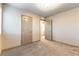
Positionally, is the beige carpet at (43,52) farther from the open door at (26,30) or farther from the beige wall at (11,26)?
the open door at (26,30)

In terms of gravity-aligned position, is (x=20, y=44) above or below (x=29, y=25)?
below

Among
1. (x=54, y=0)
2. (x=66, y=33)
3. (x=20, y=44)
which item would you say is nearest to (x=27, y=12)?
(x=20, y=44)

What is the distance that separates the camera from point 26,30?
5.01 m

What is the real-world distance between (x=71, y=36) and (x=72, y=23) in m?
0.69

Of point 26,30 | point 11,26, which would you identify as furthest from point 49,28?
point 11,26

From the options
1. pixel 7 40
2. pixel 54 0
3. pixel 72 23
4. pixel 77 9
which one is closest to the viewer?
pixel 54 0

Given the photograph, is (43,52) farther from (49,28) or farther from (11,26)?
(49,28)

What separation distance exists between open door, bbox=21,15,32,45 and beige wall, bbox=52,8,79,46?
6.16ft

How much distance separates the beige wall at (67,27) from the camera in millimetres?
4098

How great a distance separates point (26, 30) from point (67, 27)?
2409 millimetres

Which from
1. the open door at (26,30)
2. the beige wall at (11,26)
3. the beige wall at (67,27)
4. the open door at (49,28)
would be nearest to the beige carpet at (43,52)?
the beige wall at (11,26)

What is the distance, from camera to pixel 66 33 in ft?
15.7

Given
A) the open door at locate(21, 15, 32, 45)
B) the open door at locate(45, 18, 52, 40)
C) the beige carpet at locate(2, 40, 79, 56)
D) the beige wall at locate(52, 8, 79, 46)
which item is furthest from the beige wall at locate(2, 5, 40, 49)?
the open door at locate(45, 18, 52, 40)

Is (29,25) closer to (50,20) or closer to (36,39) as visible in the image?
(36,39)
